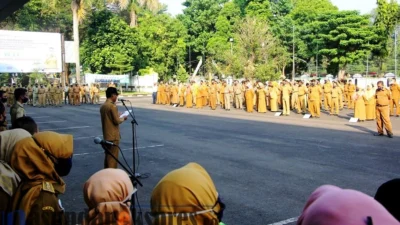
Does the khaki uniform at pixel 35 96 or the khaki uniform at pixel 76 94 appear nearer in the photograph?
the khaki uniform at pixel 35 96

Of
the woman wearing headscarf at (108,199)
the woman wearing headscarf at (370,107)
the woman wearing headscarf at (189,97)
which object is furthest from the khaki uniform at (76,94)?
the woman wearing headscarf at (108,199)

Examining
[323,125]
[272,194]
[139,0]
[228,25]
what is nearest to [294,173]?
[272,194]

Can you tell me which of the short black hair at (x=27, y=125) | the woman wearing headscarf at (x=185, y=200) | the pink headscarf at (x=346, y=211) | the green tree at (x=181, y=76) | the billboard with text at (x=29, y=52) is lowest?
the woman wearing headscarf at (x=185, y=200)

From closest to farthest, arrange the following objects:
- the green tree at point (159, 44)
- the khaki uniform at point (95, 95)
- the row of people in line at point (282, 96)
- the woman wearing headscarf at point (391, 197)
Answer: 1. the woman wearing headscarf at point (391, 197)
2. the row of people in line at point (282, 96)
3. the khaki uniform at point (95, 95)
4. the green tree at point (159, 44)

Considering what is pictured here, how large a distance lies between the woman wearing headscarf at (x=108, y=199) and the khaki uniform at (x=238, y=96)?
22761 mm

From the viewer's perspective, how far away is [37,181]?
11.0ft

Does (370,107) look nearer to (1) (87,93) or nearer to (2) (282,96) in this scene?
(2) (282,96)

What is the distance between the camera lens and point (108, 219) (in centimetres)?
270

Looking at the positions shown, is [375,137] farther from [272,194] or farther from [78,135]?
[78,135]

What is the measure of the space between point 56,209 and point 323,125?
13.9m

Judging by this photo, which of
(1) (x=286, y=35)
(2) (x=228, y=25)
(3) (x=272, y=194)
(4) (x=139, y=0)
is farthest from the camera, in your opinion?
(2) (x=228, y=25)

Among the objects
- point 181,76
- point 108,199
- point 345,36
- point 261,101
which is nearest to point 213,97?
point 261,101

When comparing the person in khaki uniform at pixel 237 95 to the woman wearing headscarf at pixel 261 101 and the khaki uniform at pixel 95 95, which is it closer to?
the woman wearing headscarf at pixel 261 101

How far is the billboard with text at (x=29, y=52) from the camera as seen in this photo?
32.2 m
